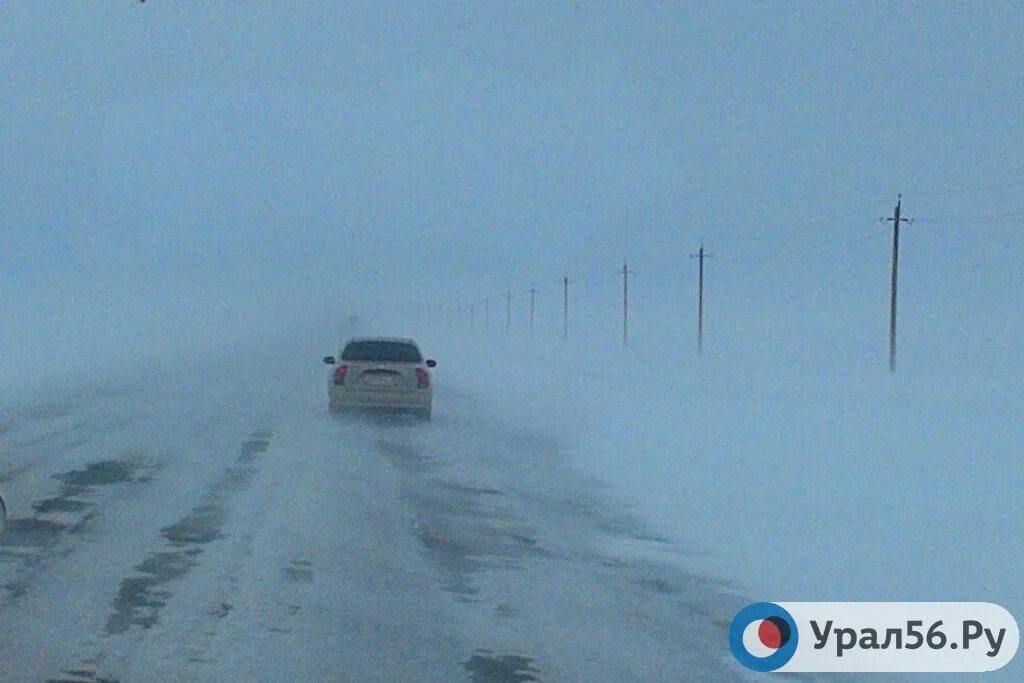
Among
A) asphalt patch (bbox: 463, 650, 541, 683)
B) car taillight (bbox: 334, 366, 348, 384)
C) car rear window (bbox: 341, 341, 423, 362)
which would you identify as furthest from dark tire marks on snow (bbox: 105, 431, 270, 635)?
car rear window (bbox: 341, 341, 423, 362)

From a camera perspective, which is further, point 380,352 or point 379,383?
point 380,352

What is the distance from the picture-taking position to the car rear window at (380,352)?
29.4 m

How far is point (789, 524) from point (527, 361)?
140 feet

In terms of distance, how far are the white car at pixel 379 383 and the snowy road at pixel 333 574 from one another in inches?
280

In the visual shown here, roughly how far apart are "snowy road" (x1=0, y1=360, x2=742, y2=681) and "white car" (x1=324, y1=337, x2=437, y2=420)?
7119mm

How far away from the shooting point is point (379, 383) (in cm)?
2881

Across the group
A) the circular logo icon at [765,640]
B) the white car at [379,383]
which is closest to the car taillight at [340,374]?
the white car at [379,383]

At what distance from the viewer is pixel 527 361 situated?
56.7m

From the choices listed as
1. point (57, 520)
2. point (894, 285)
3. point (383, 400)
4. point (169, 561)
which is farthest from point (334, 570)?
point (894, 285)

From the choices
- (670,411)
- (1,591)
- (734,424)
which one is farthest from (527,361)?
(1,591)

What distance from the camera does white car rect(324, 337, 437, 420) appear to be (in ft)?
94.6

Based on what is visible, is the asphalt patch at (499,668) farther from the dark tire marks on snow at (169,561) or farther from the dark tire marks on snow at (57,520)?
the dark tire marks on snow at (57,520)

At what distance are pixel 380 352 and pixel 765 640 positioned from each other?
2126cm

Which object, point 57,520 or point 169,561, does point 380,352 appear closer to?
point 57,520
